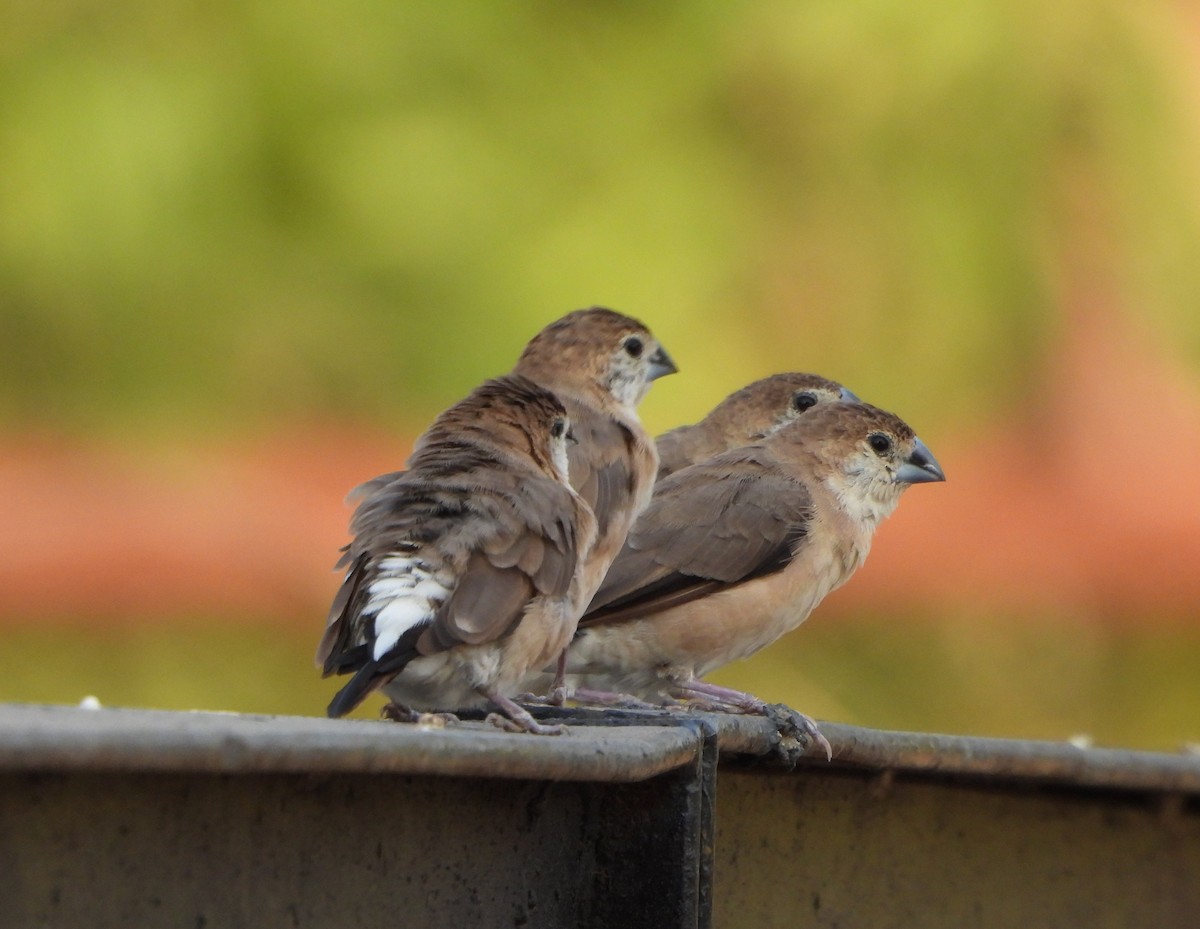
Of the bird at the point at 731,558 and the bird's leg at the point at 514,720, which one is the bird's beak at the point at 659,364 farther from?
the bird's leg at the point at 514,720

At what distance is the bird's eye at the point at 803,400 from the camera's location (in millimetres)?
5844

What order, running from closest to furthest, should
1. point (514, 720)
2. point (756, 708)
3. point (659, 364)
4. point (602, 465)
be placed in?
1. point (514, 720)
2. point (756, 708)
3. point (602, 465)
4. point (659, 364)

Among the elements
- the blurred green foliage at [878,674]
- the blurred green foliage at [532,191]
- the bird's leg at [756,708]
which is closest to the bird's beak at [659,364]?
the bird's leg at [756,708]

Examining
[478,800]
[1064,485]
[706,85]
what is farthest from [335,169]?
[478,800]

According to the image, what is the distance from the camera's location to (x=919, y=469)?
5.30 metres

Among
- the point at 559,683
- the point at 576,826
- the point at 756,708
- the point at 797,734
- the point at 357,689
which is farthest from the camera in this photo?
the point at 559,683

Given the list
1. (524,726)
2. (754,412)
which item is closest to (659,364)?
(754,412)

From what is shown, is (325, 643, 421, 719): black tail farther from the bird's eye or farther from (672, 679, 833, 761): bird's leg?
the bird's eye

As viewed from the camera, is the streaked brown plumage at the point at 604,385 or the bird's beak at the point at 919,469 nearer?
the streaked brown plumage at the point at 604,385

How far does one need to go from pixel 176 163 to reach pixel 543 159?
1915 millimetres

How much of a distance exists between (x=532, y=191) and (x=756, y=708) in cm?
581

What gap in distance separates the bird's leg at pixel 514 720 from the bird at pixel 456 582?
0.01m

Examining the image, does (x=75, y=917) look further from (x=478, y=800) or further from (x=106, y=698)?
(x=106, y=698)

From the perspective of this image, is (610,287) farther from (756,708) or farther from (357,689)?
(357,689)
